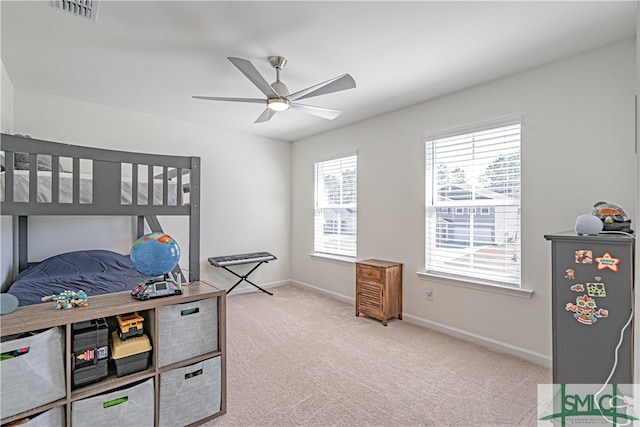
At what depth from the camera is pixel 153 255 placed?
171 cm

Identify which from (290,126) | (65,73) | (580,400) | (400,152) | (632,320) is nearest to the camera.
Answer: (632,320)

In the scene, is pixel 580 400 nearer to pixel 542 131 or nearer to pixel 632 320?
pixel 632 320

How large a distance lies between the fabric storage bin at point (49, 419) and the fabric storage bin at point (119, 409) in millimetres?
47

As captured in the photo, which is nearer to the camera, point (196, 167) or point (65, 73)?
point (196, 167)

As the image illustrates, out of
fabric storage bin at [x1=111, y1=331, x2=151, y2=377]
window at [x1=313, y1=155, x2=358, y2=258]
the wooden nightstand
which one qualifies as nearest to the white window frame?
the wooden nightstand

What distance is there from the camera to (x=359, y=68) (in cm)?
271

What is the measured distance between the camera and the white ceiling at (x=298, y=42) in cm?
194

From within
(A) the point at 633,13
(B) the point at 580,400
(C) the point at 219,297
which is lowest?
(B) the point at 580,400

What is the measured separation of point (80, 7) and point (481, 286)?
3.75 meters

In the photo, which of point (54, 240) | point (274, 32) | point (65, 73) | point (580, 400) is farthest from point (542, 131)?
point (54, 240)

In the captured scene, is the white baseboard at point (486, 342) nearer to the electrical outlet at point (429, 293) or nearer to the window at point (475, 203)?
the electrical outlet at point (429, 293)

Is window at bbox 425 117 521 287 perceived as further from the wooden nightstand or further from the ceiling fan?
the ceiling fan

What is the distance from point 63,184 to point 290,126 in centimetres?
274

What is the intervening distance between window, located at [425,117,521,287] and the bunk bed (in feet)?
8.06
